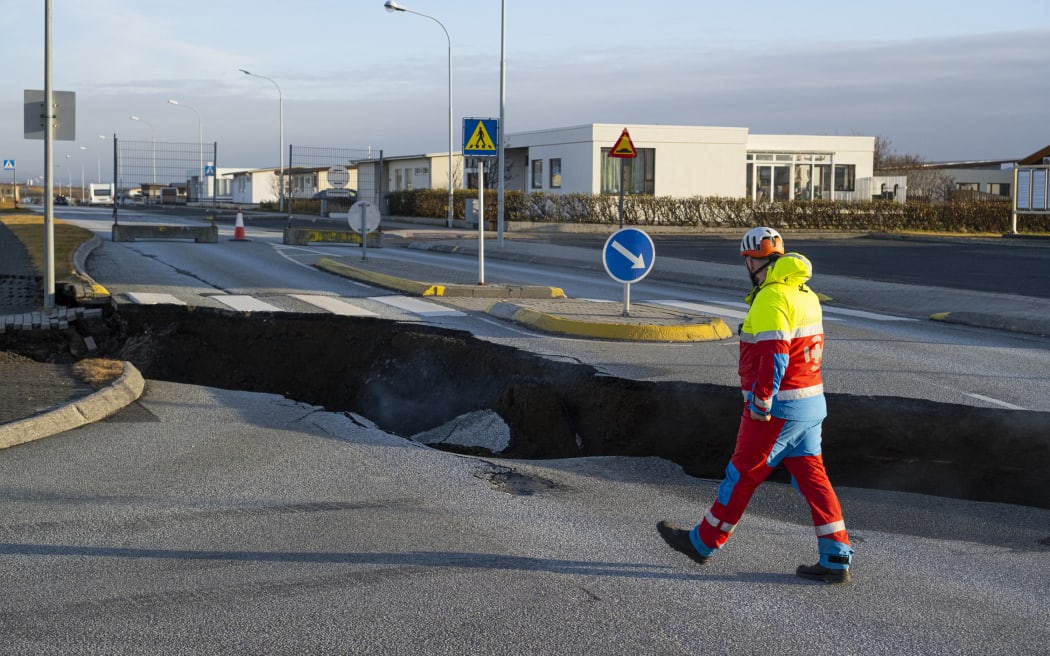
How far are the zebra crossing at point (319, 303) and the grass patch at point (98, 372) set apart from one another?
4.21 meters

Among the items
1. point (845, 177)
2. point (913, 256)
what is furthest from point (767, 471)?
point (845, 177)

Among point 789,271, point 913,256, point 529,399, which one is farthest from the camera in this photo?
point 913,256

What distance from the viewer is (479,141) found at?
51.6ft

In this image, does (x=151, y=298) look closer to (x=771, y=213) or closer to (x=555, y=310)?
(x=555, y=310)

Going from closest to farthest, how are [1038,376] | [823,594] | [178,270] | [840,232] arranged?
[823,594]
[1038,376]
[178,270]
[840,232]

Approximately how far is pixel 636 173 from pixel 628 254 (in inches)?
1412

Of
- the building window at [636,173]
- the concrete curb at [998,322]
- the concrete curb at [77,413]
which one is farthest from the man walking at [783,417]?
the building window at [636,173]

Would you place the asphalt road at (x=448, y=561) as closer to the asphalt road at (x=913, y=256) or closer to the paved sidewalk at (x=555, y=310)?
the paved sidewalk at (x=555, y=310)

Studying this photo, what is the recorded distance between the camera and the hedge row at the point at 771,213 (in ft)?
136

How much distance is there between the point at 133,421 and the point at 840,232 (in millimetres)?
35551

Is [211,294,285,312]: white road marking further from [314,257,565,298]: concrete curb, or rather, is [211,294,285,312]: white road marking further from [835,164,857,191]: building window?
[835,164,857,191]: building window

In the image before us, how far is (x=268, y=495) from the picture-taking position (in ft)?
19.2

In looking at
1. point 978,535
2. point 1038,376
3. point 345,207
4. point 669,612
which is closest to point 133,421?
point 669,612

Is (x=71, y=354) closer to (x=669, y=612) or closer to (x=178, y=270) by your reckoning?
(x=178, y=270)
